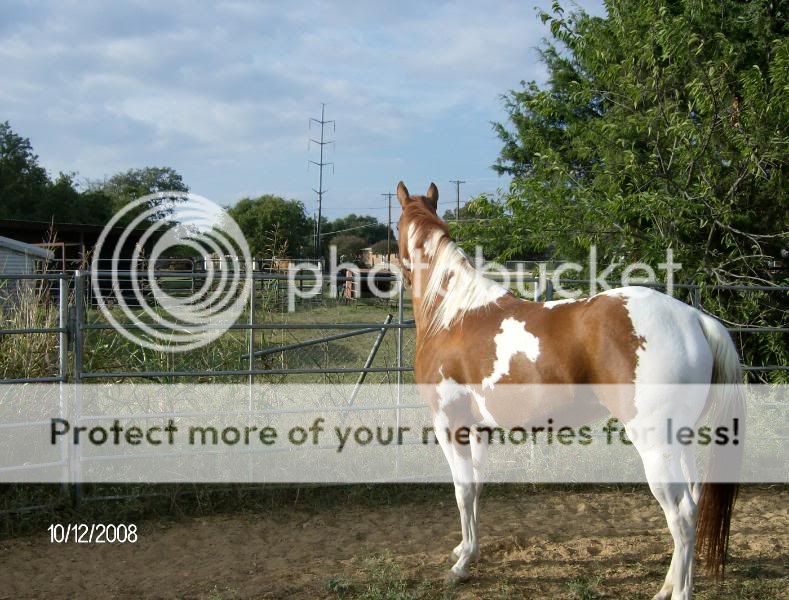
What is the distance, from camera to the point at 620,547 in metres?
3.57

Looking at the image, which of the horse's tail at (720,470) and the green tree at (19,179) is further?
the green tree at (19,179)

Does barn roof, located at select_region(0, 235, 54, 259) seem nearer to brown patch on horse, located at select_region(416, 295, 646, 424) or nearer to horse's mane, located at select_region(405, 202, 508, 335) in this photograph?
horse's mane, located at select_region(405, 202, 508, 335)

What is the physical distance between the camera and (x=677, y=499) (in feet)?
8.62

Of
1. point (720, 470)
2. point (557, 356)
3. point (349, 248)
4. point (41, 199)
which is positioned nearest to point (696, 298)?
point (720, 470)

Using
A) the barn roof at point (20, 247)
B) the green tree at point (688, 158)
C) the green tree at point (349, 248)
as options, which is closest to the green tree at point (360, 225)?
the green tree at point (349, 248)

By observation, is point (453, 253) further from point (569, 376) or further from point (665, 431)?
point (665, 431)

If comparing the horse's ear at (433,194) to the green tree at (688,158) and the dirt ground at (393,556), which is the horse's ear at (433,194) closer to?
the dirt ground at (393,556)

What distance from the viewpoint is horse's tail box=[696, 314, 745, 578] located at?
2.82 metres

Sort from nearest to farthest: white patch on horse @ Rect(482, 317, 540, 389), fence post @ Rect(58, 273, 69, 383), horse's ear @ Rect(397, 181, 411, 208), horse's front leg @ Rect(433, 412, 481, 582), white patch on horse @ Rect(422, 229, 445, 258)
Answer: white patch on horse @ Rect(482, 317, 540, 389) → horse's front leg @ Rect(433, 412, 481, 582) → white patch on horse @ Rect(422, 229, 445, 258) → horse's ear @ Rect(397, 181, 411, 208) → fence post @ Rect(58, 273, 69, 383)

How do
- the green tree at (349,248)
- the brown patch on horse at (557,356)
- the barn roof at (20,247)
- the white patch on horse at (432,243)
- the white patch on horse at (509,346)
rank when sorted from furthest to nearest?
the green tree at (349,248) < the barn roof at (20,247) < the white patch on horse at (432,243) < the white patch on horse at (509,346) < the brown patch on horse at (557,356)

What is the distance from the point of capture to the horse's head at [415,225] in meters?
3.39
